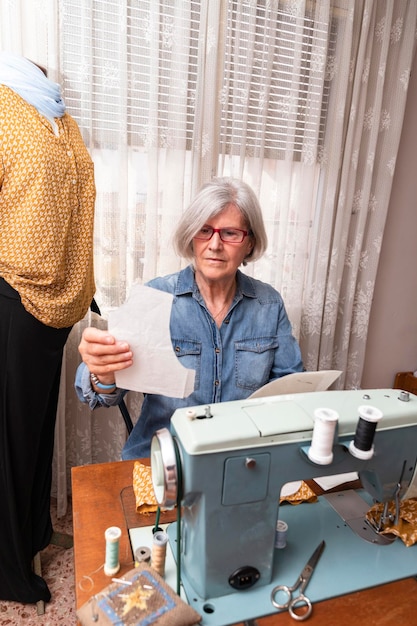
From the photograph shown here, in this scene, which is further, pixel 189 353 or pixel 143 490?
pixel 189 353

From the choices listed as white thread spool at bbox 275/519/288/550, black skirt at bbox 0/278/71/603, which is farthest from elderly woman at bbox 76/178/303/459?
white thread spool at bbox 275/519/288/550

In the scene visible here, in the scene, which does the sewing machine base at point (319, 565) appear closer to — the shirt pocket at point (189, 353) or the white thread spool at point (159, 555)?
the white thread spool at point (159, 555)

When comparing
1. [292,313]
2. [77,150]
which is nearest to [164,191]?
[77,150]

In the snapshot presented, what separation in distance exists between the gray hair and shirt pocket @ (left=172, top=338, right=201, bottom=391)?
10.8 inches

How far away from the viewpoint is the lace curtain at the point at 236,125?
66.0 inches

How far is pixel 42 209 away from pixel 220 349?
2.08 ft

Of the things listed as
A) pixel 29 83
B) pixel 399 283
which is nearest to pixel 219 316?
pixel 29 83

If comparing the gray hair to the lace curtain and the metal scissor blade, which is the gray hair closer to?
the lace curtain

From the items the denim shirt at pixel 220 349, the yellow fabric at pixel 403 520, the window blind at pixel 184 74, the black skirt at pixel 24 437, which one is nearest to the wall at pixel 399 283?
the window blind at pixel 184 74

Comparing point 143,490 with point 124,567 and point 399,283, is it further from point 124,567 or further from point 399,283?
point 399,283

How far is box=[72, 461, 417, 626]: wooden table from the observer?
2.37ft

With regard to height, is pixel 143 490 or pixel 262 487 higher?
pixel 262 487

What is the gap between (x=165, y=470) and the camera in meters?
0.71

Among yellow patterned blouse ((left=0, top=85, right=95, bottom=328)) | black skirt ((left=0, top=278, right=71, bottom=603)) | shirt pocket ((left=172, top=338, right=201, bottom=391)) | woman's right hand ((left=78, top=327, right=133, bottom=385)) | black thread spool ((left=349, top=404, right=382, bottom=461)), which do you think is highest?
yellow patterned blouse ((left=0, top=85, right=95, bottom=328))
